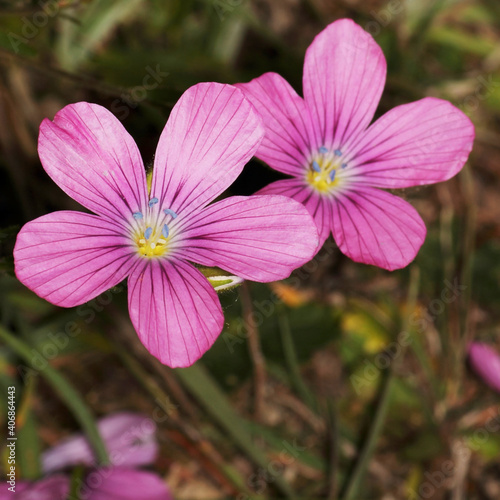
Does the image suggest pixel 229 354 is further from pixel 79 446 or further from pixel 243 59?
pixel 243 59

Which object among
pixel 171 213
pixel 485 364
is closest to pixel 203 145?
pixel 171 213

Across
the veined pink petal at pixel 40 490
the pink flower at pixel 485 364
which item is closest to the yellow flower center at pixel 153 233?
the veined pink petal at pixel 40 490

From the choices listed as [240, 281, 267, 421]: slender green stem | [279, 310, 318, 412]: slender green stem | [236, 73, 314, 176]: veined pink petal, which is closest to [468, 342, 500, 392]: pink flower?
[279, 310, 318, 412]: slender green stem

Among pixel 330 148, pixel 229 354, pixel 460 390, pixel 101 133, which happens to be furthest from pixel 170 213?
pixel 460 390

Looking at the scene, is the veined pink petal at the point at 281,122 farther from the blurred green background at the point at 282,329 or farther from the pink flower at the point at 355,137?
the blurred green background at the point at 282,329

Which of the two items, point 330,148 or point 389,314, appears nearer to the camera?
point 330,148

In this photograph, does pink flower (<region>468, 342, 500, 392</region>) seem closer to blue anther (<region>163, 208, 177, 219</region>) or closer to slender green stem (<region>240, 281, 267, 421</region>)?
slender green stem (<region>240, 281, 267, 421</region>)
